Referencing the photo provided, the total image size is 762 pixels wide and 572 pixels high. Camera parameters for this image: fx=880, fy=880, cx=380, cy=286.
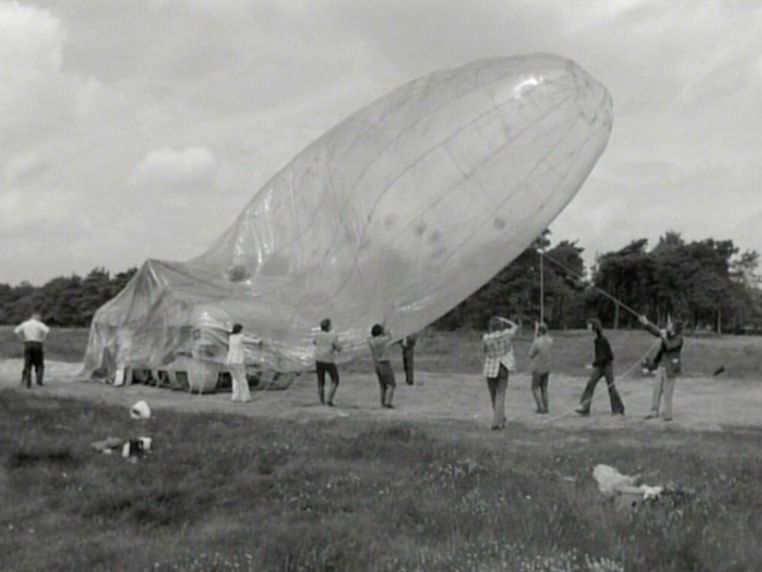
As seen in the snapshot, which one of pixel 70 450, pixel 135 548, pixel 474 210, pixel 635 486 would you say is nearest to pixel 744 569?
pixel 635 486

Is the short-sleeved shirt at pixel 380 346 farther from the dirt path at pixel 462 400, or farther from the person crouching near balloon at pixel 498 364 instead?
the person crouching near balloon at pixel 498 364

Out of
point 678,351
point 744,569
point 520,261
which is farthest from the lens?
point 520,261

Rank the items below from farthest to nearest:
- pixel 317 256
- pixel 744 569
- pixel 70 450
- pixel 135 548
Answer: pixel 317 256 < pixel 70 450 < pixel 135 548 < pixel 744 569

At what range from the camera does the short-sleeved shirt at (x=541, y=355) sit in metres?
16.4

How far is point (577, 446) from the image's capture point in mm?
12219

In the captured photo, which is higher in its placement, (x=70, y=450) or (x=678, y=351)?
(x=678, y=351)

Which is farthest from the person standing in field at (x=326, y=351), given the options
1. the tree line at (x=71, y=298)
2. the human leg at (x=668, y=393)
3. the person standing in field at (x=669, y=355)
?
the tree line at (x=71, y=298)

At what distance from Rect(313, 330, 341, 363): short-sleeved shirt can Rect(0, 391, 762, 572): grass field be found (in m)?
4.41

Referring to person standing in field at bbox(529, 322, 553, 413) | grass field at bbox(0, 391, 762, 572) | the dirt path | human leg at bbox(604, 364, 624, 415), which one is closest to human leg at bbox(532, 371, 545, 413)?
person standing in field at bbox(529, 322, 553, 413)

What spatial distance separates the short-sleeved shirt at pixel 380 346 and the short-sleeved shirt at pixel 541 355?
292cm

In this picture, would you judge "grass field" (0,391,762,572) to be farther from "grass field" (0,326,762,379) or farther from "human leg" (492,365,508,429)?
"grass field" (0,326,762,379)

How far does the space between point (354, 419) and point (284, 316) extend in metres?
5.80

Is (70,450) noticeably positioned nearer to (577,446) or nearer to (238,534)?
(238,534)

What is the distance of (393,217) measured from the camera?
56.3ft
